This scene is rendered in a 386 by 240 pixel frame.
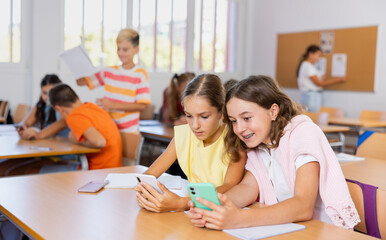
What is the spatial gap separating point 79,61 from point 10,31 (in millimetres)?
3448

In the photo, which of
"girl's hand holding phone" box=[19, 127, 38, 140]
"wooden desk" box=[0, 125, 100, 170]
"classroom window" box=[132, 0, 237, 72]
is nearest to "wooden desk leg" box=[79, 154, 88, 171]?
"wooden desk" box=[0, 125, 100, 170]

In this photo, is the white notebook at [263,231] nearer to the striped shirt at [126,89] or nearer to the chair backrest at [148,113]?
the striped shirt at [126,89]

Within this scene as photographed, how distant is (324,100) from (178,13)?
10.3ft

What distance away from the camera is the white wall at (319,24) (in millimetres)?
7238

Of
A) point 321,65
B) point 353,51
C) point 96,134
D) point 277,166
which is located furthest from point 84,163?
point 321,65

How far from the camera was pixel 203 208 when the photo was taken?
142 cm

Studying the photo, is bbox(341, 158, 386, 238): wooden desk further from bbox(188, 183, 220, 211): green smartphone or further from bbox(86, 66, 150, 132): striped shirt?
bbox(86, 66, 150, 132): striped shirt

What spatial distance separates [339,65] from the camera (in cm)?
772

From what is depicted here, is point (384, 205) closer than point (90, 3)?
Yes

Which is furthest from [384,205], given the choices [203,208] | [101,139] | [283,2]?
[283,2]

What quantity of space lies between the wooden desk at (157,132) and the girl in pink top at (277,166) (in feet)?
6.88

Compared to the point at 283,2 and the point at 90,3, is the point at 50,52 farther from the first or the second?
the point at 283,2

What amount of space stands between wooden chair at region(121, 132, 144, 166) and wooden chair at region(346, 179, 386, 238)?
5.61ft

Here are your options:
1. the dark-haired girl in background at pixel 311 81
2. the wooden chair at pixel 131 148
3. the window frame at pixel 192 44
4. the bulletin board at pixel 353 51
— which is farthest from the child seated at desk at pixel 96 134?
the bulletin board at pixel 353 51
